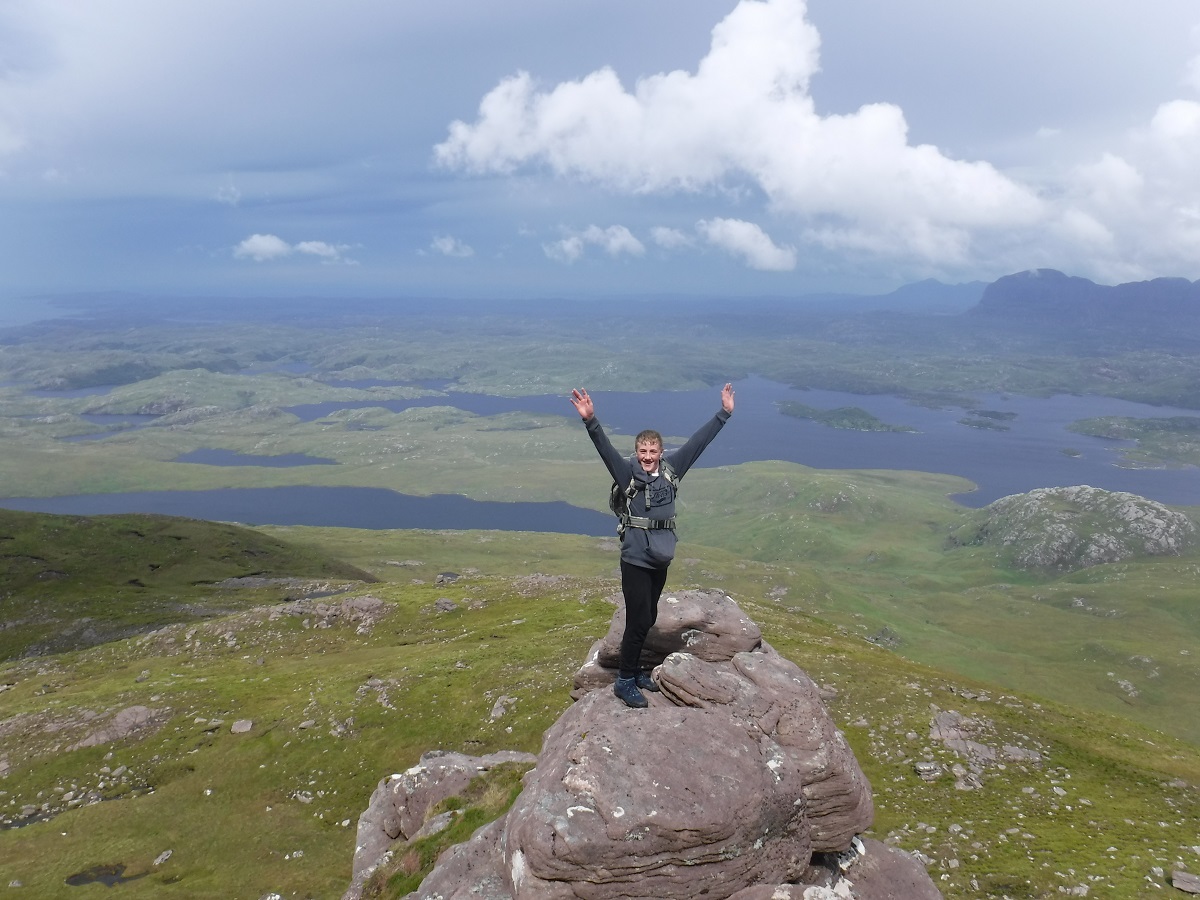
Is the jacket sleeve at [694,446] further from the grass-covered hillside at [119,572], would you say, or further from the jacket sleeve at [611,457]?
the grass-covered hillside at [119,572]

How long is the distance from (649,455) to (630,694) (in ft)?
25.6

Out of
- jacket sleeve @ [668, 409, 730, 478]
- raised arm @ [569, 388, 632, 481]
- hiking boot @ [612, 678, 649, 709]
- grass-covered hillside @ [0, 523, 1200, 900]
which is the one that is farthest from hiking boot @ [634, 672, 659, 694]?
grass-covered hillside @ [0, 523, 1200, 900]

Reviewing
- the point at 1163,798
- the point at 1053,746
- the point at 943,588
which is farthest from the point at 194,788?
the point at 943,588

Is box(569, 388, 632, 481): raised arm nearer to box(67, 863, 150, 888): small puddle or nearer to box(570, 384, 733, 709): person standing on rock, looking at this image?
box(570, 384, 733, 709): person standing on rock

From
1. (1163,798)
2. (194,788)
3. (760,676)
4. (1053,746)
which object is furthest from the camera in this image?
(194,788)

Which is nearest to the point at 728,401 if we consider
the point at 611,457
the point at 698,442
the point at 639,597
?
the point at 698,442

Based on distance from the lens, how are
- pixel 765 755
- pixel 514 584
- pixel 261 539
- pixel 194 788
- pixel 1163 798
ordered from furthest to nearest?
pixel 261 539, pixel 514 584, pixel 194 788, pixel 1163 798, pixel 765 755

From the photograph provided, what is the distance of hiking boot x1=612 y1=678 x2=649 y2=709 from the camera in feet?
60.8

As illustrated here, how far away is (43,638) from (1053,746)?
110m

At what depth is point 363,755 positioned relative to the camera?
44.5 metres

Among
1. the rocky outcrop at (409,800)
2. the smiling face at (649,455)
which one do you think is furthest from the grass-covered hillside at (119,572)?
the smiling face at (649,455)

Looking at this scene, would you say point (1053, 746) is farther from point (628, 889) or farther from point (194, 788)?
point (194, 788)

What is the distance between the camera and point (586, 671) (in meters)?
24.3

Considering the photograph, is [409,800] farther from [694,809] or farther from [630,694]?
[694,809]
